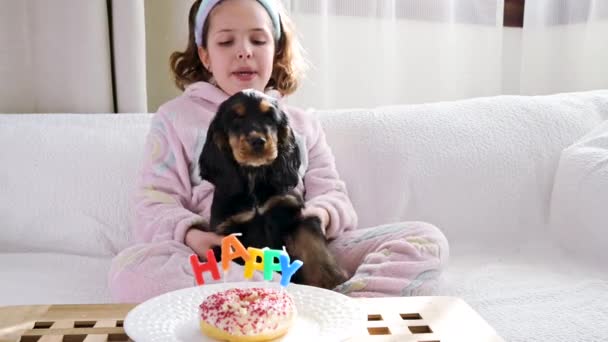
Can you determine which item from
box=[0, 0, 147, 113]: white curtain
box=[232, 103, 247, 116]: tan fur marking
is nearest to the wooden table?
box=[232, 103, 247, 116]: tan fur marking

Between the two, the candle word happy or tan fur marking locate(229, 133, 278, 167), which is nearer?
the candle word happy

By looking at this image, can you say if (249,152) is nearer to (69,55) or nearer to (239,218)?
(239,218)

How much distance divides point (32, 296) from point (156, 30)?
2.82ft

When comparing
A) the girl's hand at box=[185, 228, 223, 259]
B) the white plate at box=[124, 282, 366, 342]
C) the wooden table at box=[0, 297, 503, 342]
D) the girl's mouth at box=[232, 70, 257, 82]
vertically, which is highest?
the girl's mouth at box=[232, 70, 257, 82]

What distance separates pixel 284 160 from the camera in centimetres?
101

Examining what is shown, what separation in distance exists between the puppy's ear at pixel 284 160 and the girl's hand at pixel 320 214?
6 centimetres

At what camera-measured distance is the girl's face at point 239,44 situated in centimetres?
118

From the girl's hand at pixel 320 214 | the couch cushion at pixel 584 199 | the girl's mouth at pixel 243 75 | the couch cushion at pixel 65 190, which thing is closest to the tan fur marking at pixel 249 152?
the girl's hand at pixel 320 214

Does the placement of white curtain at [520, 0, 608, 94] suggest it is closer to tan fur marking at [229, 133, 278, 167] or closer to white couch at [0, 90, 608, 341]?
white couch at [0, 90, 608, 341]

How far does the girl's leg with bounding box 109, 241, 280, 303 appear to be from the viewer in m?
1.01

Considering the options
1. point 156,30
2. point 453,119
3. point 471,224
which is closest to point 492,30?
point 453,119

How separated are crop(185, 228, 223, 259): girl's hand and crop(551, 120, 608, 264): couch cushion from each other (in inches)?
28.1

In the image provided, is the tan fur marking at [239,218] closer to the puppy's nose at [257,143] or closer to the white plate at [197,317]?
the puppy's nose at [257,143]

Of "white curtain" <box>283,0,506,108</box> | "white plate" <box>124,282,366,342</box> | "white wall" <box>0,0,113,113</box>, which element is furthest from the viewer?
"white curtain" <box>283,0,506,108</box>
